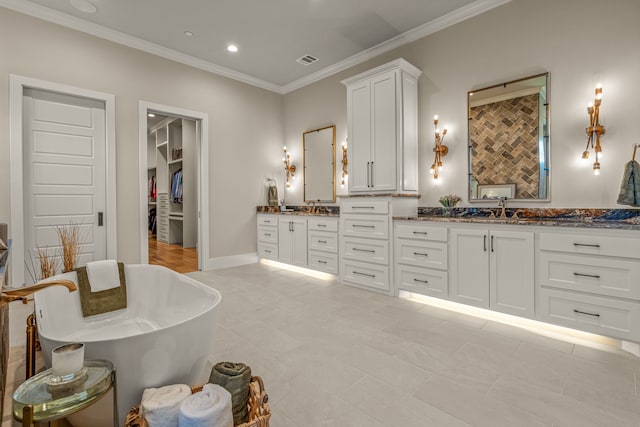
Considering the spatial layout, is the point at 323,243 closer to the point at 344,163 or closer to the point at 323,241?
the point at 323,241

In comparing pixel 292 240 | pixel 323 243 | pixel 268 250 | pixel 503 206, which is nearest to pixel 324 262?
pixel 323 243

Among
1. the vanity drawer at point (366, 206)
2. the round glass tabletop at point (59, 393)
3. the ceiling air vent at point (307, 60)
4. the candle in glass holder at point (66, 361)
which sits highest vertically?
the ceiling air vent at point (307, 60)

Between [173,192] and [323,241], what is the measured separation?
14.6ft

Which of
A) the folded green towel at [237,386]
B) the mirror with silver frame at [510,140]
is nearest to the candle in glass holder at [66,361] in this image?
the folded green towel at [237,386]

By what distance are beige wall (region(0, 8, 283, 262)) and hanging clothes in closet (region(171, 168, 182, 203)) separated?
228cm

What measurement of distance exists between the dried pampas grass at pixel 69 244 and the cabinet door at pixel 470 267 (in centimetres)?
383

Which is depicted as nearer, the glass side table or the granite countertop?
the glass side table

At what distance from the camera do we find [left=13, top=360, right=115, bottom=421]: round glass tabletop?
3.10 ft

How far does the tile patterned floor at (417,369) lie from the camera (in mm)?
1557

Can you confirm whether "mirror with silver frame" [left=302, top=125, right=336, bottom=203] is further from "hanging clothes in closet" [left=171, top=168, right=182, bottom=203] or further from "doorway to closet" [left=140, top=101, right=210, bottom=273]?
"hanging clothes in closet" [left=171, top=168, right=182, bottom=203]

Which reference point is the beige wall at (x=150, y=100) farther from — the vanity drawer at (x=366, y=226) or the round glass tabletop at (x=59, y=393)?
the round glass tabletop at (x=59, y=393)

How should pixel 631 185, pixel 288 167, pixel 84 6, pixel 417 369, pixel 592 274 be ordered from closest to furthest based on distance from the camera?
1. pixel 417 369
2. pixel 592 274
3. pixel 631 185
4. pixel 84 6
5. pixel 288 167

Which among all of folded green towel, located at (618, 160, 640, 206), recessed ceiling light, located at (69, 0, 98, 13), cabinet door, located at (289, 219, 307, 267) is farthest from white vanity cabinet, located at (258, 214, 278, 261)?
folded green towel, located at (618, 160, 640, 206)

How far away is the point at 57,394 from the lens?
3.33ft
